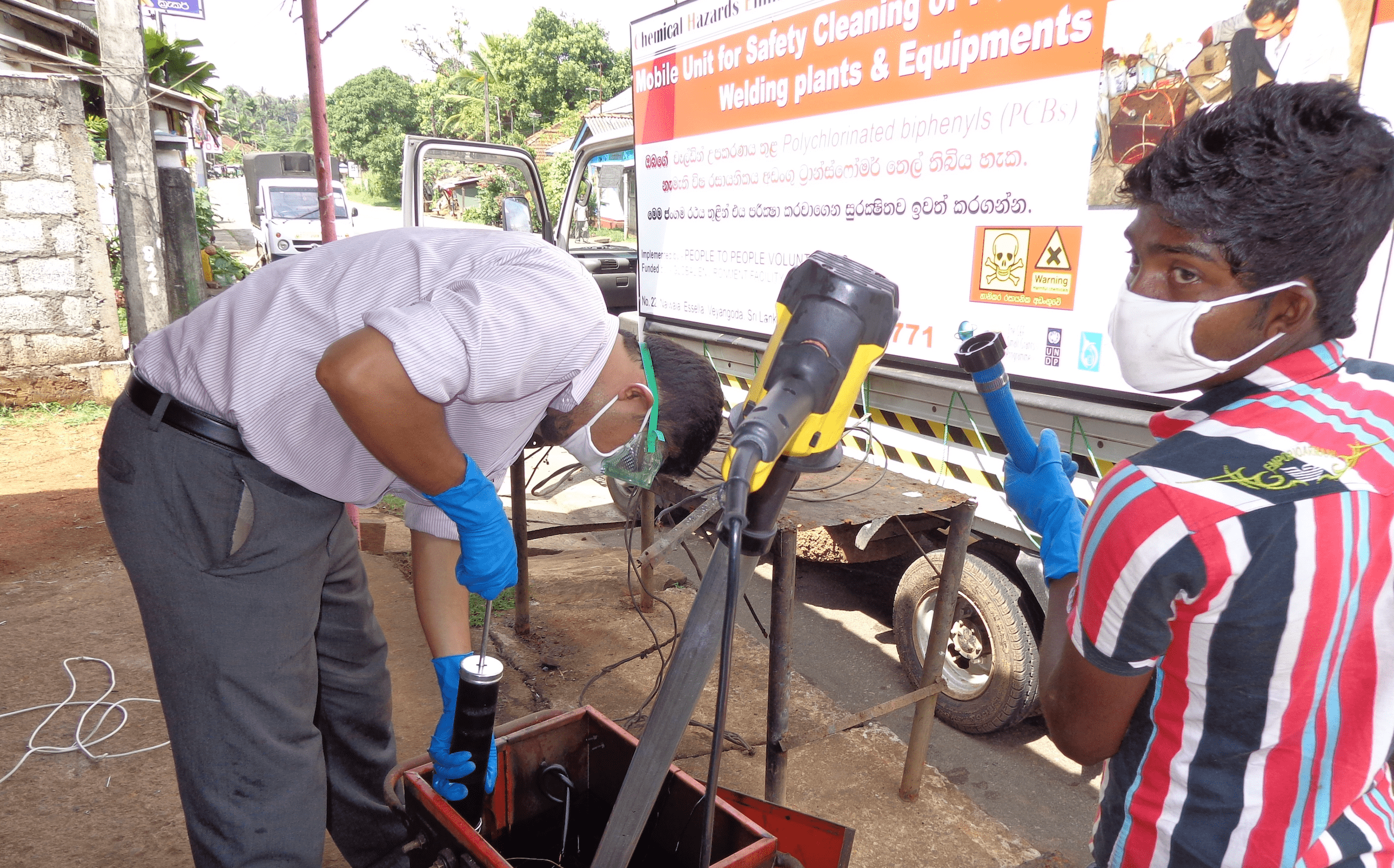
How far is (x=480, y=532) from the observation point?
150cm

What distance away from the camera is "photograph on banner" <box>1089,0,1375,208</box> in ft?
6.30

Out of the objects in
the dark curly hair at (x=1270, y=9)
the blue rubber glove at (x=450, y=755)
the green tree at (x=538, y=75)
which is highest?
the green tree at (x=538, y=75)

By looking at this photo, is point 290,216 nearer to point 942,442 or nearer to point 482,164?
point 482,164

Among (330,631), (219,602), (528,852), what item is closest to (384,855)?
(528,852)

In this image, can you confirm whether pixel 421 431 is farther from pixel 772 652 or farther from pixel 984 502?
pixel 984 502

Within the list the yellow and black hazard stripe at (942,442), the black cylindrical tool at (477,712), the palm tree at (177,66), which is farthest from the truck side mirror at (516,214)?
the palm tree at (177,66)

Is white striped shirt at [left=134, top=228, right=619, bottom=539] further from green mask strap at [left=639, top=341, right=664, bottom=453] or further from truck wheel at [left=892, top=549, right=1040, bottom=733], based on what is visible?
truck wheel at [left=892, top=549, right=1040, bottom=733]

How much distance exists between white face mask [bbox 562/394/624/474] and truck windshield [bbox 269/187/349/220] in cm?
1659

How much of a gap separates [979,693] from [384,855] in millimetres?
2027

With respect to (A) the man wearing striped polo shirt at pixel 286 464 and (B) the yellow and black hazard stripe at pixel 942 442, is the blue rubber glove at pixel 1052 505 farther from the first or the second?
(B) the yellow and black hazard stripe at pixel 942 442

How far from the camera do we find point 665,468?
6.98 ft

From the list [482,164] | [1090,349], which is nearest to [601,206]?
[482,164]

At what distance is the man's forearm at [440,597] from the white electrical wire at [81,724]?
1614mm

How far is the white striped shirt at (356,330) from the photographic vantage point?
139 centimetres
